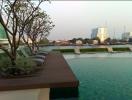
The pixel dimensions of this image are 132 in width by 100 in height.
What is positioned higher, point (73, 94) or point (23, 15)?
point (23, 15)

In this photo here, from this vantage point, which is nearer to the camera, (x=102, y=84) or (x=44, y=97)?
(x=44, y=97)

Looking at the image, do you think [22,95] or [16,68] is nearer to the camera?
[22,95]

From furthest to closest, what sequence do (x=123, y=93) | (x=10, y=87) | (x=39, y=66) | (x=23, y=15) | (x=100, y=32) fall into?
1. (x=100, y=32)
2. (x=23, y=15)
3. (x=39, y=66)
4. (x=123, y=93)
5. (x=10, y=87)

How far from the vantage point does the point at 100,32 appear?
3305 inches

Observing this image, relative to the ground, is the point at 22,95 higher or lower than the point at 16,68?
lower

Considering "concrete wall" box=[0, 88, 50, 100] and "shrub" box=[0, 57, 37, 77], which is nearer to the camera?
"concrete wall" box=[0, 88, 50, 100]

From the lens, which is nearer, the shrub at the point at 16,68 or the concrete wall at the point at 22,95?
the concrete wall at the point at 22,95

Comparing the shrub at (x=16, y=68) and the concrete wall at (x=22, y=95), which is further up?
the shrub at (x=16, y=68)

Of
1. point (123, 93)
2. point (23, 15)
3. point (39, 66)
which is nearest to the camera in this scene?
point (123, 93)

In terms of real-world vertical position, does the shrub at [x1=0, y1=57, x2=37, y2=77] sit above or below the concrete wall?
above

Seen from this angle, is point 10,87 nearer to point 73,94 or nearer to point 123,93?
point 73,94

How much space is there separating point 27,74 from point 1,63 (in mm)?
961

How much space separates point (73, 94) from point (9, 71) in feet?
6.02

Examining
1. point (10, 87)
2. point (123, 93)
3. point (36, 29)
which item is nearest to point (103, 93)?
point (123, 93)
